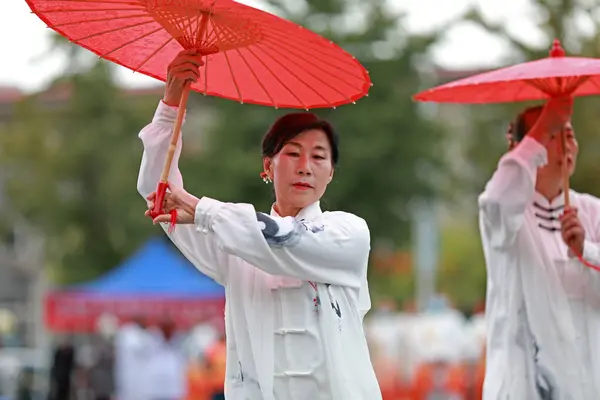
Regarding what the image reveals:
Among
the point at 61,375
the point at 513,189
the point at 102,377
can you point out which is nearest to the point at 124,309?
the point at 61,375

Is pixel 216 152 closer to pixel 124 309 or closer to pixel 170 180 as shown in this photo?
pixel 124 309

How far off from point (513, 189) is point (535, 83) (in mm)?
607

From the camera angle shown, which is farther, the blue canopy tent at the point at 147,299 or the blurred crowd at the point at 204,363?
the blue canopy tent at the point at 147,299

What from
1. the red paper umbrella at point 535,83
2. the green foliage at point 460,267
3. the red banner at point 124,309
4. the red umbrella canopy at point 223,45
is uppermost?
the green foliage at point 460,267

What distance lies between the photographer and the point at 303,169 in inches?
205

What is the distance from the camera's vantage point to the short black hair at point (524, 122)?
21.7 feet

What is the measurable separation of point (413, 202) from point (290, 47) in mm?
23220

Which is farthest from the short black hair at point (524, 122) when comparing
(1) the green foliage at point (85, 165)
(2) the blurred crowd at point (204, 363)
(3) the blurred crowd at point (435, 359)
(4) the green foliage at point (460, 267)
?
(4) the green foliage at point (460, 267)

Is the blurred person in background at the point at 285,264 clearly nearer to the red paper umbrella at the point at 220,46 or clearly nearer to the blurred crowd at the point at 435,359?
the red paper umbrella at the point at 220,46

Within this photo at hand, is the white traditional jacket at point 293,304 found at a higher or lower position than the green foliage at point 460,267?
lower

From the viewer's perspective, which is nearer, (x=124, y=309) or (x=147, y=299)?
(x=124, y=309)

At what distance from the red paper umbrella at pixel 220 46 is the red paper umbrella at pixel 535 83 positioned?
3.80 ft

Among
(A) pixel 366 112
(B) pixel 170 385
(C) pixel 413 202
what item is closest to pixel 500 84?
(B) pixel 170 385

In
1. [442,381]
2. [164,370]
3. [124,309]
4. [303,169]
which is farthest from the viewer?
[124,309]
